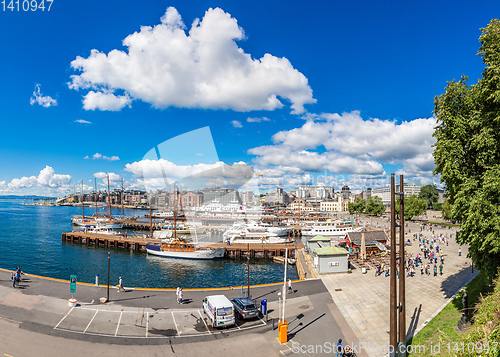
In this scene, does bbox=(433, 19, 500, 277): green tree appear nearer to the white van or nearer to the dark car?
the dark car

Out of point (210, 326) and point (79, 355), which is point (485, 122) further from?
point (79, 355)

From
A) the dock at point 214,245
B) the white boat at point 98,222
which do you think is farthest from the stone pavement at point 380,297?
the white boat at point 98,222

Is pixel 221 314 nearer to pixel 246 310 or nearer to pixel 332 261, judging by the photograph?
pixel 246 310

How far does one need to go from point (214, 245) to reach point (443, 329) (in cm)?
4791

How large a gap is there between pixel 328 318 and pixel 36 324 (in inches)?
787

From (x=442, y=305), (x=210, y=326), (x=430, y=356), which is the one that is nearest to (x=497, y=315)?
(x=430, y=356)

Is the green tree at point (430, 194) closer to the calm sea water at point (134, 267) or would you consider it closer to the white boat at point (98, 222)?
the calm sea water at point (134, 267)

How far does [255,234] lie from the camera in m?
73.4

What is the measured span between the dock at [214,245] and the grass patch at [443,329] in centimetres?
3270

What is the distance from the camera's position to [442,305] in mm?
20188

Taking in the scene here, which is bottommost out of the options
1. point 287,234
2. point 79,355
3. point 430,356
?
point 287,234

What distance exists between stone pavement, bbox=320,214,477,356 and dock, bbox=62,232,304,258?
75.5 ft

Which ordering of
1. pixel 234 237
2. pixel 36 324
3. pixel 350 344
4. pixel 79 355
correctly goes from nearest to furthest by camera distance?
pixel 79 355 → pixel 350 344 → pixel 36 324 → pixel 234 237

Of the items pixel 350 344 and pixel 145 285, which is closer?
pixel 350 344
